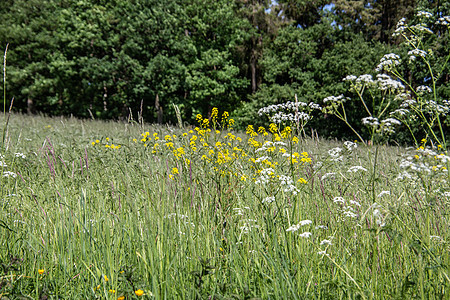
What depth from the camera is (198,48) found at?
918 inches

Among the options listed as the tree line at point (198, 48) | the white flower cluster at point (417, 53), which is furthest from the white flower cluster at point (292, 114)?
the tree line at point (198, 48)

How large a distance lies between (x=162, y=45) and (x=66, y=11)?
20.6ft

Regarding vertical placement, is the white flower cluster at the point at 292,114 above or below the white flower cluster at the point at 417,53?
below

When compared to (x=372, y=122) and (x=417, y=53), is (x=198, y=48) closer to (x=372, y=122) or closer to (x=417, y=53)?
(x=417, y=53)

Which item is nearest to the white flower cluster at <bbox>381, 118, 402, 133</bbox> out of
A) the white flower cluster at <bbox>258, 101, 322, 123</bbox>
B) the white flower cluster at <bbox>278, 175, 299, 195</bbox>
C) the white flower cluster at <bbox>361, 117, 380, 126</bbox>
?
the white flower cluster at <bbox>361, 117, 380, 126</bbox>

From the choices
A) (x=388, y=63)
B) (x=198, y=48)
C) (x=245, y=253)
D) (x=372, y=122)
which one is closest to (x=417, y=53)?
(x=388, y=63)

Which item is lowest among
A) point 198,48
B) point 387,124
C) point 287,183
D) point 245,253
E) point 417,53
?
point 245,253

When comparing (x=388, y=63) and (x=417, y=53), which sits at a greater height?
(x=417, y=53)

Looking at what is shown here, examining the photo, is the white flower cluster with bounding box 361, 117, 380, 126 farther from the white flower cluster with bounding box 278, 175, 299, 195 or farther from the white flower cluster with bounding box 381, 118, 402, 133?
the white flower cluster with bounding box 278, 175, 299, 195

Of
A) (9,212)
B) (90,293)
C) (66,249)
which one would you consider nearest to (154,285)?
(90,293)

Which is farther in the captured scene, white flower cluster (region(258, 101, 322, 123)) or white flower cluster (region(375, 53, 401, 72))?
white flower cluster (region(258, 101, 322, 123))

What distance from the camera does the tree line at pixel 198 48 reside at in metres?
19.5

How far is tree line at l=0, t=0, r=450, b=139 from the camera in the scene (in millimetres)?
19453

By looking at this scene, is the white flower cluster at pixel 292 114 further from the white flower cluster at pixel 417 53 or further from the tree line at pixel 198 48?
the tree line at pixel 198 48
